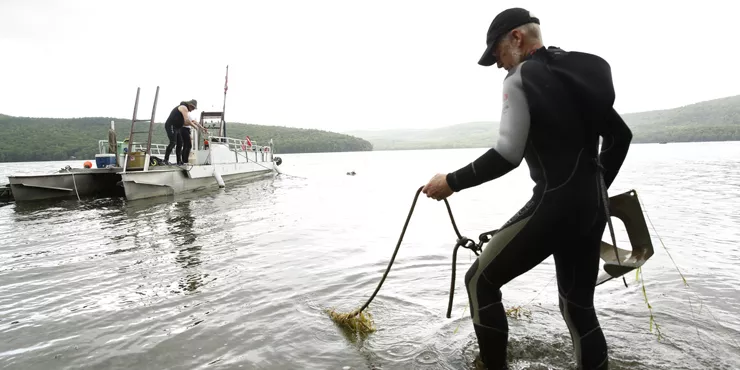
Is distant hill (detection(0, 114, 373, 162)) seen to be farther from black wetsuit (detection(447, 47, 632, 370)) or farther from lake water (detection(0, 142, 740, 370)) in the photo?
black wetsuit (detection(447, 47, 632, 370))

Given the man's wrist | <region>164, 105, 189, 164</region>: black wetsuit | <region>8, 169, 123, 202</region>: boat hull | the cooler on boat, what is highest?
<region>164, 105, 189, 164</region>: black wetsuit

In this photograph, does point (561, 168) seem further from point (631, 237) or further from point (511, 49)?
point (631, 237)

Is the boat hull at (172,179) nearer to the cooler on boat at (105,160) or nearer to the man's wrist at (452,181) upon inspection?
the cooler on boat at (105,160)

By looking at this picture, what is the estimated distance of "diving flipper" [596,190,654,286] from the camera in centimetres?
280

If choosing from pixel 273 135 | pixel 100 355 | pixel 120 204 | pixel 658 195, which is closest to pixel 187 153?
pixel 120 204

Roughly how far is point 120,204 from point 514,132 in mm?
17158

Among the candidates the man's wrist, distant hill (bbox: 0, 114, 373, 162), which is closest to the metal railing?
the man's wrist

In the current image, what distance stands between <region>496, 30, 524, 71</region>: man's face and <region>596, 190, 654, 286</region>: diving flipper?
1.27 m

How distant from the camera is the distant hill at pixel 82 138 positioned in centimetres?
8925

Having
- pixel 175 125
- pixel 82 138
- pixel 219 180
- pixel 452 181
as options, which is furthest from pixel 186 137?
pixel 82 138

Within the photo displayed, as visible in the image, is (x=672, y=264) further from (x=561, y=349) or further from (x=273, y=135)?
(x=273, y=135)

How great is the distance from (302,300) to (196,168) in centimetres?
1685

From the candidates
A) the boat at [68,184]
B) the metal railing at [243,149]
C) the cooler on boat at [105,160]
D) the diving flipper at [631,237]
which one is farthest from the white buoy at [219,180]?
the diving flipper at [631,237]

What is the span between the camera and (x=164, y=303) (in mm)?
5004
